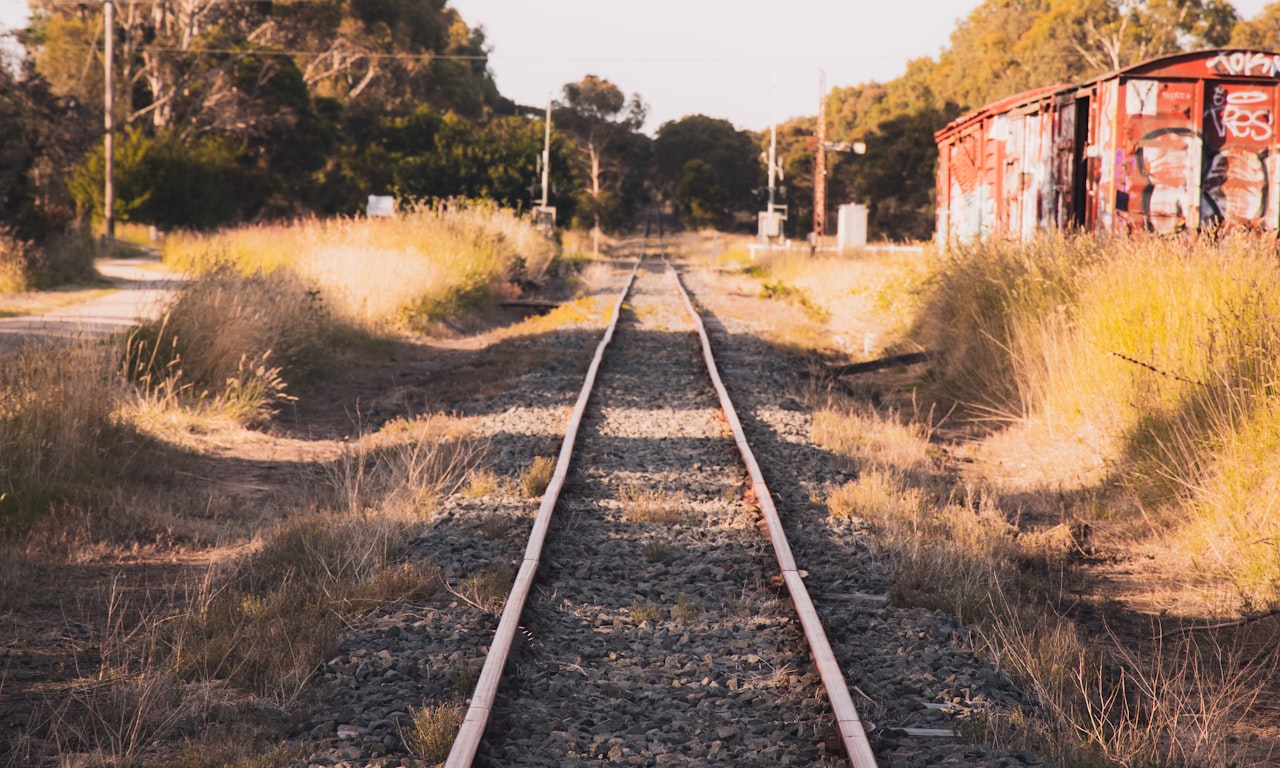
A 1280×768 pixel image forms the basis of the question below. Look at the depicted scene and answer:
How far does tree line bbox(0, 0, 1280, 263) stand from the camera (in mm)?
34719

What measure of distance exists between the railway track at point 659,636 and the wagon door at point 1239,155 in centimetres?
680

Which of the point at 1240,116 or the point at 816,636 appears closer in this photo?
the point at 816,636

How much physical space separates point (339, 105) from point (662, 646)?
153 feet

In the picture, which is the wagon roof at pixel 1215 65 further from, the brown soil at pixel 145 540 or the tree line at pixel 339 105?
the tree line at pixel 339 105

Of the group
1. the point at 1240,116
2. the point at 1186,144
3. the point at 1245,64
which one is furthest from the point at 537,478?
the point at 1245,64

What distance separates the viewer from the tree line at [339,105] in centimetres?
3472

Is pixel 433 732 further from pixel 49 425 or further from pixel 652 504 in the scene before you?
pixel 49 425

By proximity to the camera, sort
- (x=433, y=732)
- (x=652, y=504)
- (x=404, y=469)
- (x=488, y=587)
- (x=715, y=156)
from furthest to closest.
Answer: (x=715, y=156), (x=404, y=469), (x=652, y=504), (x=488, y=587), (x=433, y=732)

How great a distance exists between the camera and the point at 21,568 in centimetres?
561

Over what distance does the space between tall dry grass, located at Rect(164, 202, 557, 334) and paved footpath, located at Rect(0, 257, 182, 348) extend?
0.84m

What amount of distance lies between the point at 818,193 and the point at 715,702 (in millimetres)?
35096

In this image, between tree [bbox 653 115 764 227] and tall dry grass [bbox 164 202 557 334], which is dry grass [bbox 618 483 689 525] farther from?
tree [bbox 653 115 764 227]

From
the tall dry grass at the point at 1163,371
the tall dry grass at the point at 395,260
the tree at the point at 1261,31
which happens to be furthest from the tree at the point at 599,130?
the tall dry grass at the point at 1163,371

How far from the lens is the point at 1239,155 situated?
478 inches
